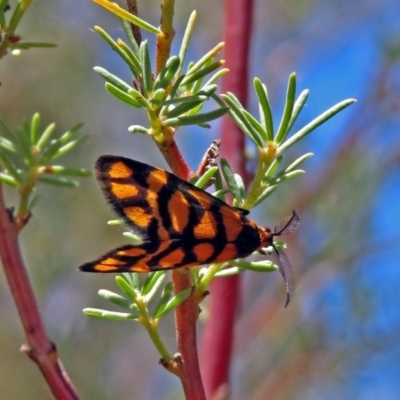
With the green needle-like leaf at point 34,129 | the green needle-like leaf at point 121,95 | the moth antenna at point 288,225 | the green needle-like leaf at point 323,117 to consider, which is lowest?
the moth antenna at point 288,225

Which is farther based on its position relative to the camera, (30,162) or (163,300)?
(30,162)

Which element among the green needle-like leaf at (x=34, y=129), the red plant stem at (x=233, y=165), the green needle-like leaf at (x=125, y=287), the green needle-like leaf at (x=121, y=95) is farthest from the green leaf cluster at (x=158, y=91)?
the red plant stem at (x=233, y=165)

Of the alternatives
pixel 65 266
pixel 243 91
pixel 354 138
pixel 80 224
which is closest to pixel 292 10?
pixel 354 138

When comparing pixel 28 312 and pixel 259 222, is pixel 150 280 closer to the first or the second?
pixel 28 312

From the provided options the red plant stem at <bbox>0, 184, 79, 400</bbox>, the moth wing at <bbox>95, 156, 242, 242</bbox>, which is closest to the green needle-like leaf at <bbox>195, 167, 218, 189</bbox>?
the moth wing at <bbox>95, 156, 242, 242</bbox>

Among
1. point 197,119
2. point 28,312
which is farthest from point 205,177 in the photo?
point 28,312

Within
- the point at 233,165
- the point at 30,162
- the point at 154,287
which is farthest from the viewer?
the point at 233,165

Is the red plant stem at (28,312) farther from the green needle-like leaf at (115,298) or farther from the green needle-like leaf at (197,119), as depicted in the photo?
the green needle-like leaf at (197,119)
